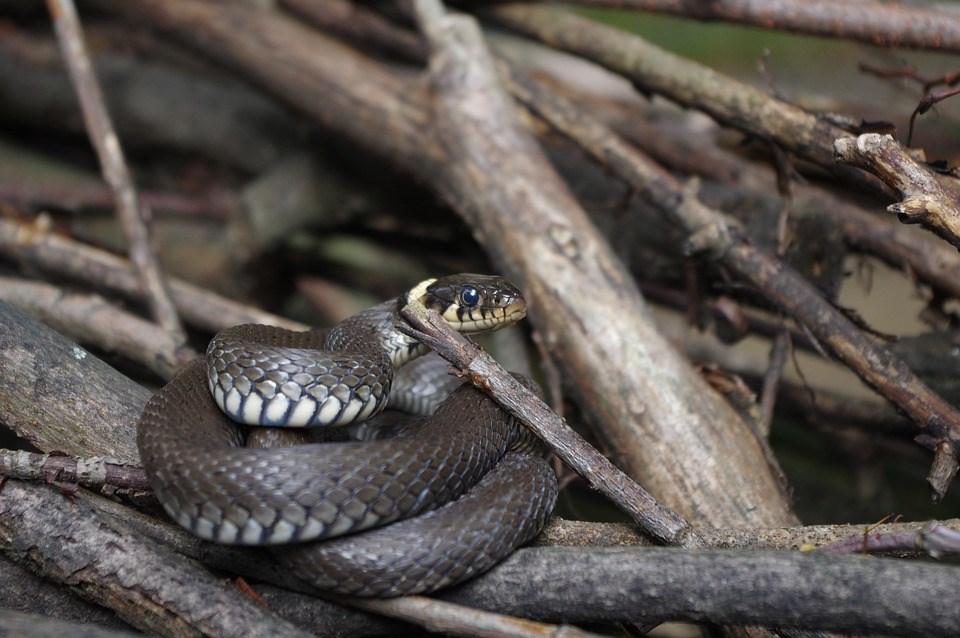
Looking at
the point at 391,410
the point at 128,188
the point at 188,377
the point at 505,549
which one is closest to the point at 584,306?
the point at 391,410

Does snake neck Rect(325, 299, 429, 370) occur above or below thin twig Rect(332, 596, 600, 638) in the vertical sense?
above

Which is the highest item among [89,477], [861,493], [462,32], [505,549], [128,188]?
[462,32]

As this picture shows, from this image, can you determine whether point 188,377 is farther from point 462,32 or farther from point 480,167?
point 462,32

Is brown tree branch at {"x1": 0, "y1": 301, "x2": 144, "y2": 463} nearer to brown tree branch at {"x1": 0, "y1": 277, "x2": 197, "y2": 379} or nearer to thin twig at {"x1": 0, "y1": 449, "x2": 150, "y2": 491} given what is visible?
thin twig at {"x1": 0, "y1": 449, "x2": 150, "y2": 491}

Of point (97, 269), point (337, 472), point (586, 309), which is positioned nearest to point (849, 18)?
point (586, 309)

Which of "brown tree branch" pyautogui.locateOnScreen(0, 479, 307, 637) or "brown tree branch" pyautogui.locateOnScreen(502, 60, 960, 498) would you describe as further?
"brown tree branch" pyautogui.locateOnScreen(502, 60, 960, 498)

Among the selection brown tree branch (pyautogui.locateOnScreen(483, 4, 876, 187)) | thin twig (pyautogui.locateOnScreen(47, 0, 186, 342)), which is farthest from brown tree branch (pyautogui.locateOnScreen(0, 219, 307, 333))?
brown tree branch (pyautogui.locateOnScreen(483, 4, 876, 187))
